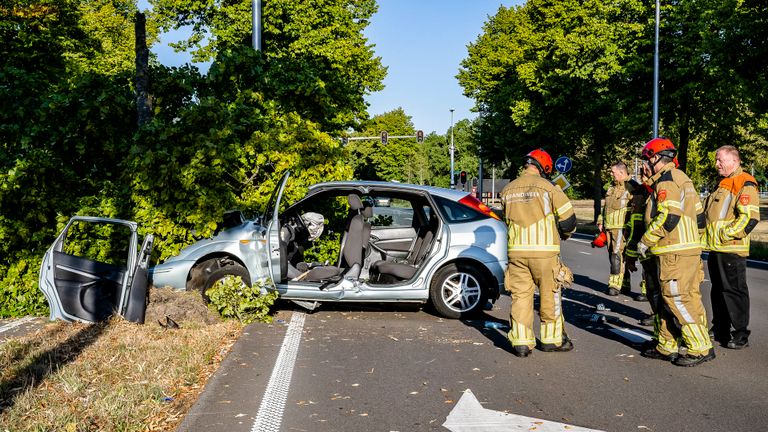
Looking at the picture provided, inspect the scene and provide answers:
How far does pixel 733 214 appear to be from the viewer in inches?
282

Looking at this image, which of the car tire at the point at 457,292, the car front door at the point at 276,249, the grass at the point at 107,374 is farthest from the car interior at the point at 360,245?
the grass at the point at 107,374

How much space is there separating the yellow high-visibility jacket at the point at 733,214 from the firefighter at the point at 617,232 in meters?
3.26

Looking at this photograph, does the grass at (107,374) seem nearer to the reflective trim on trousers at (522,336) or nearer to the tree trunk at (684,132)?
the reflective trim on trousers at (522,336)

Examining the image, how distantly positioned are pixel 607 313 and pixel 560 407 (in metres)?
4.38

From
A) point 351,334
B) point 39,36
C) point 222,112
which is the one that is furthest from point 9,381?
point 39,36

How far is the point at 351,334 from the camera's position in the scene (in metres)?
7.81

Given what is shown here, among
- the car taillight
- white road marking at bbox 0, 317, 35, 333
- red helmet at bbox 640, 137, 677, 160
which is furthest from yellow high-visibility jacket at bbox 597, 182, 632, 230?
white road marking at bbox 0, 317, 35, 333

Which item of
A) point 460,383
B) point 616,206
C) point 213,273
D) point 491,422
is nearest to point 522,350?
point 460,383

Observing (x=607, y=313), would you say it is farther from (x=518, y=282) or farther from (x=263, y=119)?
(x=263, y=119)

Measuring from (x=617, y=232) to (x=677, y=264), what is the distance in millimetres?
4834

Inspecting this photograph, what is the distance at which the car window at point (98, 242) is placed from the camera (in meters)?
9.19

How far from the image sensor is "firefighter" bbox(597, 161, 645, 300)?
35.5 feet

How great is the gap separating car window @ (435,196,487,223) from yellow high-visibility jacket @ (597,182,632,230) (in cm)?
319

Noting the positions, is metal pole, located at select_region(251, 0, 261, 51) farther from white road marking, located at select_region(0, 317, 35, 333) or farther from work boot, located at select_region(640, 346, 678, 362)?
work boot, located at select_region(640, 346, 678, 362)
